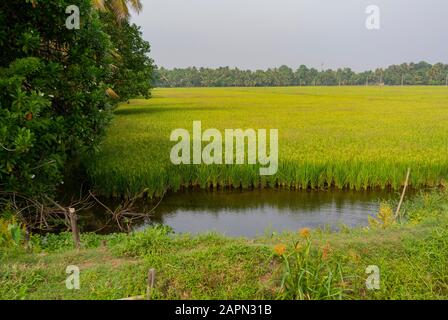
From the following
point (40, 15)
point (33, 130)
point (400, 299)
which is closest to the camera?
point (400, 299)

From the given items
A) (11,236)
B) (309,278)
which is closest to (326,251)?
(309,278)

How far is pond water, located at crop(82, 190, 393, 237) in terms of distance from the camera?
829 centimetres

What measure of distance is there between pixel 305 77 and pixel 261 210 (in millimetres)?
99062

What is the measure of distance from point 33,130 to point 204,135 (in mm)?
10155

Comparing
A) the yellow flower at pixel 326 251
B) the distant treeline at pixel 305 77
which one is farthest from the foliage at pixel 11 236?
the distant treeline at pixel 305 77

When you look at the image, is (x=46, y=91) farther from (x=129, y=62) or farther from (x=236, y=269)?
(x=129, y=62)

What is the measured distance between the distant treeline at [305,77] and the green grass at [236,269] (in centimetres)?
9016

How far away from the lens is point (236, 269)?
3.85 m

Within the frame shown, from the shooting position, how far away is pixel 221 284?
3.71 metres

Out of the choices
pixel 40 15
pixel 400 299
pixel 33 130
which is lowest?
pixel 400 299

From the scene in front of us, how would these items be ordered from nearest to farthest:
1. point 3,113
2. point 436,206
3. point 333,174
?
1. point 3,113
2. point 436,206
3. point 333,174

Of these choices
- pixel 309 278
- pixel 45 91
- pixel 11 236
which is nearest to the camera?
pixel 309 278
